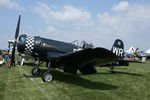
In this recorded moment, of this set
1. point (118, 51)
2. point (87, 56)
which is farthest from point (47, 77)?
point (118, 51)

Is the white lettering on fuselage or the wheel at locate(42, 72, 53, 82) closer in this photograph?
the wheel at locate(42, 72, 53, 82)

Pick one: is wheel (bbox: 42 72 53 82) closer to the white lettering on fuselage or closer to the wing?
the wing

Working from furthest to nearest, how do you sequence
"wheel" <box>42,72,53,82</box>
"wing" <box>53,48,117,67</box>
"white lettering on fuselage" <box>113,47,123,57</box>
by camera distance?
"white lettering on fuselage" <box>113,47,123,57</box>, "wheel" <box>42,72,53,82</box>, "wing" <box>53,48,117,67</box>

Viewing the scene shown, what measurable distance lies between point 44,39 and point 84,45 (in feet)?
7.57

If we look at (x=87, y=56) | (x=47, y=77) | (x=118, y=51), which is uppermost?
(x=118, y=51)

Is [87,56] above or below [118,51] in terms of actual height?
below

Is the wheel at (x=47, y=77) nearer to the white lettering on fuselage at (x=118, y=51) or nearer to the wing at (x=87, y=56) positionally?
the wing at (x=87, y=56)

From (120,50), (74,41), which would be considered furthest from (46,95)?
(120,50)

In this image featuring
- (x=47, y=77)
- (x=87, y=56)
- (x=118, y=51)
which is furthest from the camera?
(x=118, y=51)

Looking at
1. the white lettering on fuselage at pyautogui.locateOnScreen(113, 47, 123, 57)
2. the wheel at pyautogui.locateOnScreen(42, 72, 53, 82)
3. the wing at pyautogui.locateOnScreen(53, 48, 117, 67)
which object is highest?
the white lettering on fuselage at pyautogui.locateOnScreen(113, 47, 123, 57)

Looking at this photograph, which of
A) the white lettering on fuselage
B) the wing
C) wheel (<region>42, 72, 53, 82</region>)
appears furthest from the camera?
the white lettering on fuselage

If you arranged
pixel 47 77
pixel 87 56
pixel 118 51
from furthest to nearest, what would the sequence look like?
pixel 118 51, pixel 47 77, pixel 87 56

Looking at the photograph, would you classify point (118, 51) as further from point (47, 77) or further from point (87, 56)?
point (47, 77)

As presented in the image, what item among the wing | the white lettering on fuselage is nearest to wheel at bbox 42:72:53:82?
the wing
